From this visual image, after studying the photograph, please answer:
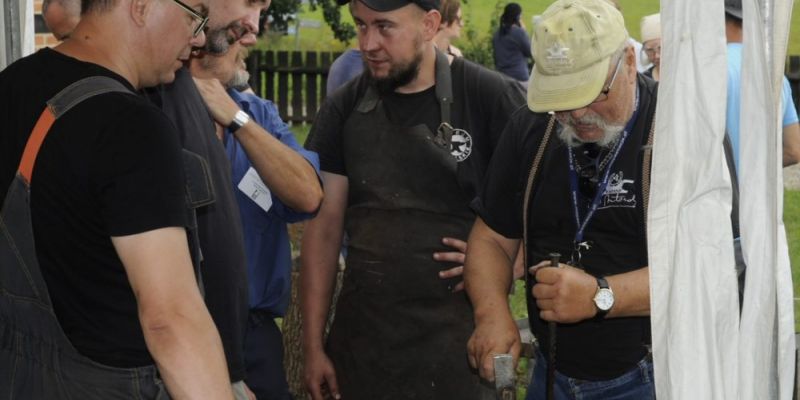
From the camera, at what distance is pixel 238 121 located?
3.74m

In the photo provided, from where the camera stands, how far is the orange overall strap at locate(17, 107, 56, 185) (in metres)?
2.39

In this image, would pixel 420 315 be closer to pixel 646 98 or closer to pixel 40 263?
pixel 646 98

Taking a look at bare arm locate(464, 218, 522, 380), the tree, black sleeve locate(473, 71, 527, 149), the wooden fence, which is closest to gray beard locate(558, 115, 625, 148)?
bare arm locate(464, 218, 522, 380)

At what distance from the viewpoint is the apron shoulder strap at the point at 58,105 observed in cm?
238

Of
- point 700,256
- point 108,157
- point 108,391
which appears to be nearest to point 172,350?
Result: point 108,391

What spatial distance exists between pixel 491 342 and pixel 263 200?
3.32 ft

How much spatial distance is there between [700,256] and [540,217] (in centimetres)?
94

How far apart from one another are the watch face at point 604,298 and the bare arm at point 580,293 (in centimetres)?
1

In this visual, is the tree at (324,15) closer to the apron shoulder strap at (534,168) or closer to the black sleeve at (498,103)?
the black sleeve at (498,103)

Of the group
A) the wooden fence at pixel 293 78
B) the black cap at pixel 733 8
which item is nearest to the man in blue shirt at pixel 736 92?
the black cap at pixel 733 8

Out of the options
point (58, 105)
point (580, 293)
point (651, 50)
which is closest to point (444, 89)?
A: point (580, 293)

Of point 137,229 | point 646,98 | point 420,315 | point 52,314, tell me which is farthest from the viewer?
point 420,315

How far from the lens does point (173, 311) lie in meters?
2.32

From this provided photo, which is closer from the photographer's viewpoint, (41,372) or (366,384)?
(41,372)
